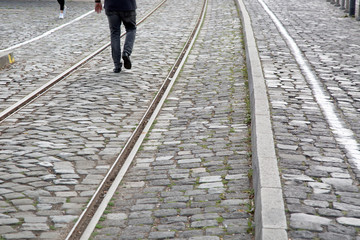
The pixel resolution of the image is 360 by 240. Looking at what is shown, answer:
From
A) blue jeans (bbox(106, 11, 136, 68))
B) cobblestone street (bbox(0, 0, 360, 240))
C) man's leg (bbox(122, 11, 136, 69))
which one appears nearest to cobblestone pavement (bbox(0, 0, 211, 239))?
cobblestone street (bbox(0, 0, 360, 240))

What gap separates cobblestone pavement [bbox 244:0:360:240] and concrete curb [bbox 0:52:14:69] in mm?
4772

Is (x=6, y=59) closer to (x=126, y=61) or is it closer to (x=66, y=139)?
(x=126, y=61)

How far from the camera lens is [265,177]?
14.4 feet

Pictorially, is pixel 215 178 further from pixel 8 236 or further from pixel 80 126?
pixel 80 126

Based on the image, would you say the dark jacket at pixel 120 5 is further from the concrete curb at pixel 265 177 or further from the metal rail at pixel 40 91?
the concrete curb at pixel 265 177

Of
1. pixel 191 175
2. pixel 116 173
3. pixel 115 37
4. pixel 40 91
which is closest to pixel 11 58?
pixel 115 37

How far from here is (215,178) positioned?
5031 millimetres

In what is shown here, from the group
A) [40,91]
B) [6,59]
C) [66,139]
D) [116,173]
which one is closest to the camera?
[116,173]

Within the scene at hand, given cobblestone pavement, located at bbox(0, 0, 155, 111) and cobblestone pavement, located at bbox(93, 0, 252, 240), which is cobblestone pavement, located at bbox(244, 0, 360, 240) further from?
cobblestone pavement, located at bbox(0, 0, 155, 111)

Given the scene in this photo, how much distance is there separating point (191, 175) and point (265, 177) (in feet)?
3.08

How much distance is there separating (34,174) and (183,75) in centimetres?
493

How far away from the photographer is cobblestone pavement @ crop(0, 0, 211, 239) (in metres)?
4.43

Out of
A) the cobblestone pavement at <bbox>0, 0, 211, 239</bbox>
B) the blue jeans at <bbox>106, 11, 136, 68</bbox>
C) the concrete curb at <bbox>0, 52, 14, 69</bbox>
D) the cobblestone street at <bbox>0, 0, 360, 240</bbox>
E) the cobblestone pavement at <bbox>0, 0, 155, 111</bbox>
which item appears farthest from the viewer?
the concrete curb at <bbox>0, 52, 14, 69</bbox>

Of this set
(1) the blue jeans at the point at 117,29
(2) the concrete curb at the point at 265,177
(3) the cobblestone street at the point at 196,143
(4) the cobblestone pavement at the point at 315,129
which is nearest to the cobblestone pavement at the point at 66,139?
(3) the cobblestone street at the point at 196,143
